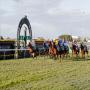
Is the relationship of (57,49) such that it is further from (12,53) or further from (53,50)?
(12,53)

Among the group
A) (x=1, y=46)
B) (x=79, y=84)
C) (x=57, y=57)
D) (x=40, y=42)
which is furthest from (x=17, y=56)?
(x=79, y=84)

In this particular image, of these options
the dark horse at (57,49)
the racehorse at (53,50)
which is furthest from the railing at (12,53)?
the dark horse at (57,49)

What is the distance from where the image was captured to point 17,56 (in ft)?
103

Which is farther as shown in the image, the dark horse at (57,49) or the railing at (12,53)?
the railing at (12,53)

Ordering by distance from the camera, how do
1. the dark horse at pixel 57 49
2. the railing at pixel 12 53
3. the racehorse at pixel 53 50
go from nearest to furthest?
1. the dark horse at pixel 57 49
2. the racehorse at pixel 53 50
3. the railing at pixel 12 53

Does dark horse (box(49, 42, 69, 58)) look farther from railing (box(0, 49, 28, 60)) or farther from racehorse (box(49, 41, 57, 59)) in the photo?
railing (box(0, 49, 28, 60))

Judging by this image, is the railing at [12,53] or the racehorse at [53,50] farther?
the railing at [12,53]

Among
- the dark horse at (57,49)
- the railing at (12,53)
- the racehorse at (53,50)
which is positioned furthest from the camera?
the railing at (12,53)

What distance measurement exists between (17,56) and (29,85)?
1894 cm

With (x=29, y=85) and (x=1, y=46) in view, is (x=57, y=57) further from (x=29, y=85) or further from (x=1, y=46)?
(x=29, y=85)

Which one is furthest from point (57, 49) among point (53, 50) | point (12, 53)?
point (12, 53)

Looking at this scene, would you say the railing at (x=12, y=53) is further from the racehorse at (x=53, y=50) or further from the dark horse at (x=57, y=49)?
the dark horse at (x=57, y=49)

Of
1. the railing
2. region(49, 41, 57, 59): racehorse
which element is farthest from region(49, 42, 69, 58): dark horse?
the railing

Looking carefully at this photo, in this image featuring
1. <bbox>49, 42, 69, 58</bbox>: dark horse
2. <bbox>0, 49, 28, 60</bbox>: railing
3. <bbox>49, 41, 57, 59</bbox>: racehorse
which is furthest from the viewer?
<bbox>0, 49, 28, 60</bbox>: railing
